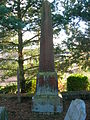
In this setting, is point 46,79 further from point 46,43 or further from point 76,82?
point 76,82

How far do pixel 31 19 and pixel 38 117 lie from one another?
16.9ft

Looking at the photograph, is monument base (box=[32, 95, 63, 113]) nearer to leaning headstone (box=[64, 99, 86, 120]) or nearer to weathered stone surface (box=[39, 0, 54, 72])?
weathered stone surface (box=[39, 0, 54, 72])

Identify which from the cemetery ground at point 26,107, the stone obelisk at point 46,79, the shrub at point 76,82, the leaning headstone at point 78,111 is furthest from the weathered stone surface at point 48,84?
the shrub at point 76,82

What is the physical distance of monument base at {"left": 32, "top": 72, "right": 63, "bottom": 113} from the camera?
23.7 ft

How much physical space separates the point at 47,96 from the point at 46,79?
492 millimetres

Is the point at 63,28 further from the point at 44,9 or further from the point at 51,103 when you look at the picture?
the point at 51,103

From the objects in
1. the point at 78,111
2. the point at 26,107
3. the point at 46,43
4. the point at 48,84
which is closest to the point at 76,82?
the point at 26,107

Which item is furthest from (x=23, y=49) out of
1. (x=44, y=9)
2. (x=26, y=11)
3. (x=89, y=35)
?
(x=44, y=9)

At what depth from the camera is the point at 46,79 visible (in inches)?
288

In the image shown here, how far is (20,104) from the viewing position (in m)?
8.27

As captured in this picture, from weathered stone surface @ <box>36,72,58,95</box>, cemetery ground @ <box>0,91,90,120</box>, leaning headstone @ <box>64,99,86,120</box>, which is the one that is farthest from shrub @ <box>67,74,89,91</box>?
leaning headstone @ <box>64,99,86,120</box>

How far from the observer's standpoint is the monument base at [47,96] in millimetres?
7219

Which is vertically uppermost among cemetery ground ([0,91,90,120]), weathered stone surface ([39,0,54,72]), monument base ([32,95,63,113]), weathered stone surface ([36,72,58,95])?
weathered stone surface ([39,0,54,72])

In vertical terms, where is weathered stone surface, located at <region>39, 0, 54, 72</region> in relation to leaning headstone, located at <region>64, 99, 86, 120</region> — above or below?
above
